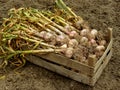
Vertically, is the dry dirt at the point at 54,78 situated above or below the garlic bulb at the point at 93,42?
below

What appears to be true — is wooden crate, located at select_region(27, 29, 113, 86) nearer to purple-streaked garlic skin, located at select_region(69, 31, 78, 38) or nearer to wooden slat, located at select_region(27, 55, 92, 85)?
wooden slat, located at select_region(27, 55, 92, 85)

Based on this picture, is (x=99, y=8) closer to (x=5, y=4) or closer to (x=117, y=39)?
(x=117, y=39)

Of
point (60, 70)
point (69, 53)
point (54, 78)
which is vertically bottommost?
point (54, 78)

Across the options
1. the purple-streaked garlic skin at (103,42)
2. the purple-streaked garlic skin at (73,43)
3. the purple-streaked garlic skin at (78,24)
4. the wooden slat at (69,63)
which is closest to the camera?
the wooden slat at (69,63)

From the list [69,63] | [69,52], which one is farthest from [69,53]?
[69,63]

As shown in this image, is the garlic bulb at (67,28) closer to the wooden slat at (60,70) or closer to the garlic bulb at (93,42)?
the garlic bulb at (93,42)

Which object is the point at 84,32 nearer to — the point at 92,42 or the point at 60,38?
the point at 92,42

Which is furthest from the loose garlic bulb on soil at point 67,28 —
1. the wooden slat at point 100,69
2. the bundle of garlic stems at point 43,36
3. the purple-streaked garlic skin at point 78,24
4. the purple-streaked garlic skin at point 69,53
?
the wooden slat at point 100,69

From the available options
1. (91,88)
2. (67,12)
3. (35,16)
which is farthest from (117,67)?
(35,16)
